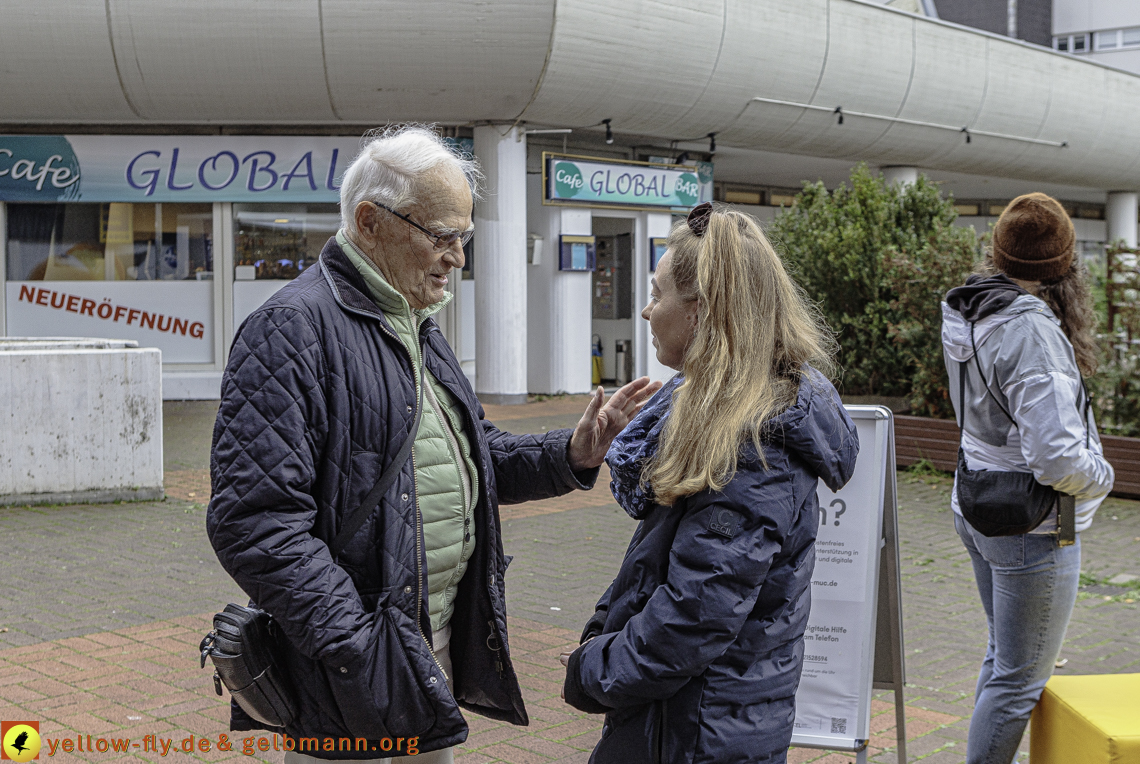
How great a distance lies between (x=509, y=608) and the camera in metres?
5.95

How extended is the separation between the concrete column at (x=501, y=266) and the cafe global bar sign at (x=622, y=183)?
0.59 metres

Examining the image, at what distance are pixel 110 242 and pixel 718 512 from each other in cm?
1559

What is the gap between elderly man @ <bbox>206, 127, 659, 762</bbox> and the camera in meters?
2.21

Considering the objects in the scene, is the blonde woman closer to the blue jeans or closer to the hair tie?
the hair tie

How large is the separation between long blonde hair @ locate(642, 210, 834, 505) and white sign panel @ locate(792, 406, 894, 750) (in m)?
1.52

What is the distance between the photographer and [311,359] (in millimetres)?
2279

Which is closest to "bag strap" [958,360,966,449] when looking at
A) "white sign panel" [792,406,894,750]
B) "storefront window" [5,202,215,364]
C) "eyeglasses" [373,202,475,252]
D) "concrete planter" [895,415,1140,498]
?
"white sign panel" [792,406,894,750]

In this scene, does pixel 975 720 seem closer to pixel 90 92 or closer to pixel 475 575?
pixel 475 575

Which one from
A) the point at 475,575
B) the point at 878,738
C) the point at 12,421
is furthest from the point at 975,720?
the point at 12,421

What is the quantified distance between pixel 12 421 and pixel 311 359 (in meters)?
7.03

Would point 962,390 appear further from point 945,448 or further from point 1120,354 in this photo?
point 945,448

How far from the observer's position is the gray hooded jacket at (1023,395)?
10.0 feet

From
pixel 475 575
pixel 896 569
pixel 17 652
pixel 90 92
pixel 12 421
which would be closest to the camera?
pixel 475 575

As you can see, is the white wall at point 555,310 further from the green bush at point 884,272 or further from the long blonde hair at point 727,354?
the long blonde hair at point 727,354
